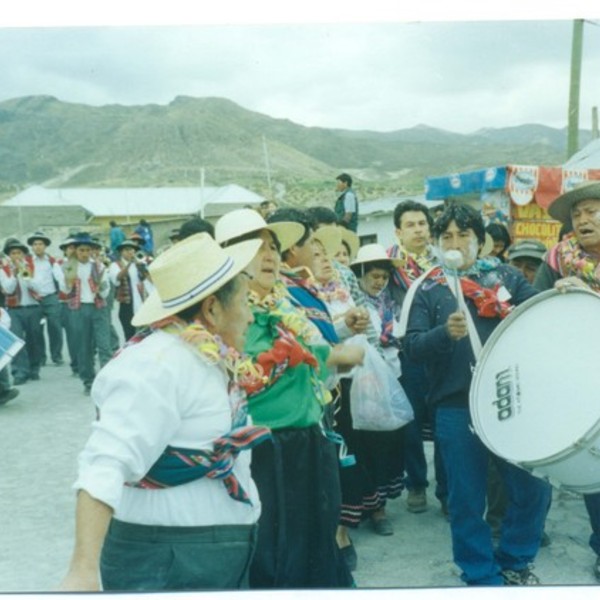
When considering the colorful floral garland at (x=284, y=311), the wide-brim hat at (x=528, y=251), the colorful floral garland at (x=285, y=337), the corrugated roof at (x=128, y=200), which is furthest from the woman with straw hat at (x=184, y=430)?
the corrugated roof at (x=128, y=200)

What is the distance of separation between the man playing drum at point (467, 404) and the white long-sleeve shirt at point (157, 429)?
1.45 m

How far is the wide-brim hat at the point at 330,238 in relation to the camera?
4395mm

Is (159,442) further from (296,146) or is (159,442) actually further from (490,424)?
(296,146)

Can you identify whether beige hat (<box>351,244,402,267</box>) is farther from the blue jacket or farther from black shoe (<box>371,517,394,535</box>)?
black shoe (<box>371,517,394,535</box>)

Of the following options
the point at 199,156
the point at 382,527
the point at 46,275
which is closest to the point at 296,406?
the point at 382,527

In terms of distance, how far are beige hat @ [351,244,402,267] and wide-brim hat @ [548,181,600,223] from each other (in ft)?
3.69

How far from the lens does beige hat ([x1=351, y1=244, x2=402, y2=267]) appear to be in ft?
15.4

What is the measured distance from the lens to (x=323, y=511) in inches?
119

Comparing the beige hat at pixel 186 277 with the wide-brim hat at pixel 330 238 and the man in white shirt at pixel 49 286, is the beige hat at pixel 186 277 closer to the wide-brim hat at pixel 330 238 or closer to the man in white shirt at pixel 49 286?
the wide-brim hat at pixel 330 238

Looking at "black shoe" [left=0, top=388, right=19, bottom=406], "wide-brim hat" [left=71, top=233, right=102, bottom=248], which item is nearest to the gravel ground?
"black shoe" [left=0, top=388, right=19, bottom=406]

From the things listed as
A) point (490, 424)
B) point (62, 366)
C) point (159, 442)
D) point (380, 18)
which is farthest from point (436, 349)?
point (62, 366)

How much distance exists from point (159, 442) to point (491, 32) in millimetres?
2548

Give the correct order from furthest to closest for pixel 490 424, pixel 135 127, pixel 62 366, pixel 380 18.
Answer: pixel 135 127 → pixel 62 366 → pixel 380 18 → pixel 490 424

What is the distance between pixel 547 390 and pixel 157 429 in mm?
1687
